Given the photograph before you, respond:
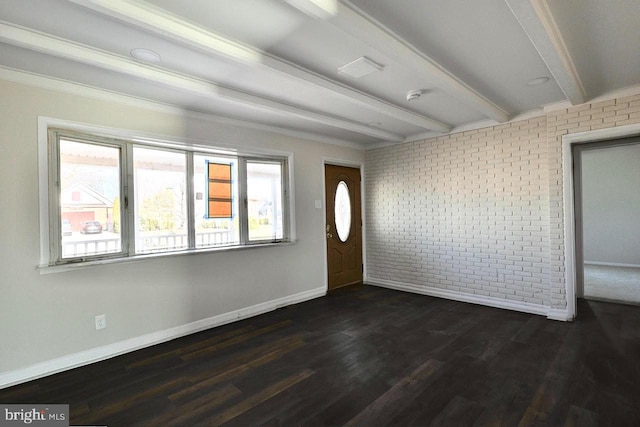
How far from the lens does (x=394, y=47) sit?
88.1 inches

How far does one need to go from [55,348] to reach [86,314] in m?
0.34

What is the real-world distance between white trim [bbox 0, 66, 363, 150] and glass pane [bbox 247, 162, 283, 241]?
0.54m

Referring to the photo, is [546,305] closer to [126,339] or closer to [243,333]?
[243,333]

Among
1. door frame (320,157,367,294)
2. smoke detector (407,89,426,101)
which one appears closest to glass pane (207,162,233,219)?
door frame (320,157,367,294)

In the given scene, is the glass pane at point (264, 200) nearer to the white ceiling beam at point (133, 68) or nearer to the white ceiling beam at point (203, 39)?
the white ceiling beam at point (133, 68)

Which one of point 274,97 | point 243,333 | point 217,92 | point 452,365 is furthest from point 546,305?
point 217,92

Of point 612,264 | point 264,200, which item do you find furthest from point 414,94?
point 612,264

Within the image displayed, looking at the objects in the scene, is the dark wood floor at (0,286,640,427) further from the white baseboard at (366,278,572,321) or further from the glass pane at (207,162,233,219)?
the glass pane at (207,162,233,219)

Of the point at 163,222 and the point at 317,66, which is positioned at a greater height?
the point at 317,66

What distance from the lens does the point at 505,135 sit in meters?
4.19

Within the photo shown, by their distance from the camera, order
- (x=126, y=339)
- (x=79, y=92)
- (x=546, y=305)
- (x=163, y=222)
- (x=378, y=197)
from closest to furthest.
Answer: (x=79, y=92) < (x=126, y=339) < (x=163, y=222) < (x=546, y=305) < (x=378, y=197)

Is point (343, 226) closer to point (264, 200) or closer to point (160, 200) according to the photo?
point (264, 200)

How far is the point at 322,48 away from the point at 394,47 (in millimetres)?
540

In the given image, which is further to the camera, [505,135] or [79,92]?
[505,135]
